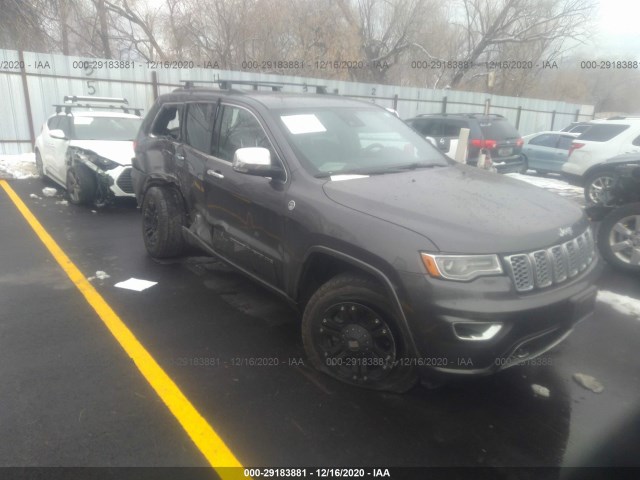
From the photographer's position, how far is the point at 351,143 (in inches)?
147

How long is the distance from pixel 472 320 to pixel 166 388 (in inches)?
77.6

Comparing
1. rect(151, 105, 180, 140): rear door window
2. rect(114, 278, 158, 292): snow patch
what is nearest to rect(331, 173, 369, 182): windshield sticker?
rect(151, 105, 180, 140): rear door window

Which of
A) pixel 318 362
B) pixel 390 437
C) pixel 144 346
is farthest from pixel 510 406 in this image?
pixel 144 346

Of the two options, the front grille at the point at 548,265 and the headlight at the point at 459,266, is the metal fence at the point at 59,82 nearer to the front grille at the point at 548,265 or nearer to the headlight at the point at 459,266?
the front grille at the point at 548,265

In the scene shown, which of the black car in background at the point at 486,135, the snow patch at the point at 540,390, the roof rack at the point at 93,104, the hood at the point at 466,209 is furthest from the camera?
the black car in background at the point at 486,135

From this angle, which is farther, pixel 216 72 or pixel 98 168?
pixel 216 72

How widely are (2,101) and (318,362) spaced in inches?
511

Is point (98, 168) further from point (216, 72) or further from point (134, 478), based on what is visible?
point (216, 72)

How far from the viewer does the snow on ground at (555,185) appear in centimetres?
1045

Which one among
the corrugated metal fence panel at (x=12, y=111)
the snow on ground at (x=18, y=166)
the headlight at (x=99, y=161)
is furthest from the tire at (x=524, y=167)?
the corrugated metal fence panel at (x=12, y=111)

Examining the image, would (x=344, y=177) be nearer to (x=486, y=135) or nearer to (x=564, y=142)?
(x=486, y=135)

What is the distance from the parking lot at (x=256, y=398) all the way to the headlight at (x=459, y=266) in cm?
95

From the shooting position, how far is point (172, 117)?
4.95 m

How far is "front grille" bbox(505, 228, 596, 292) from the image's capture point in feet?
8.36
